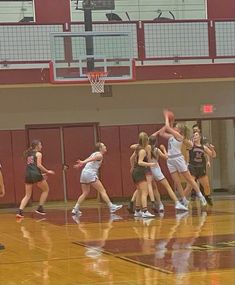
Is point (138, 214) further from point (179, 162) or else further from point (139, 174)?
point (179, 162)

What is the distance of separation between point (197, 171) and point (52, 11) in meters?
7.33

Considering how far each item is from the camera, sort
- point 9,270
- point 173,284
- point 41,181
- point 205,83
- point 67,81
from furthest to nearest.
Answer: point 205,83 → point 67,81 → point 41,181 → point 9,270 → point 173,284

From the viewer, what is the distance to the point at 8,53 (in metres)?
18.2

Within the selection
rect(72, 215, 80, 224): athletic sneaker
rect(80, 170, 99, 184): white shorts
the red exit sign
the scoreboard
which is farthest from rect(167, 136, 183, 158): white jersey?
the red exit sign

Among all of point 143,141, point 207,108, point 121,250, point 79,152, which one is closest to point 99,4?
point 79,152

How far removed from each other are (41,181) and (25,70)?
4.34 m

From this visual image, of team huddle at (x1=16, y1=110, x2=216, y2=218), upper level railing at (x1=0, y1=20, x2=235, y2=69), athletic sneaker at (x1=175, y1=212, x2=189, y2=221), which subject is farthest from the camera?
upper level railing at (x1=0, y1=20, x2=235, y2=69)

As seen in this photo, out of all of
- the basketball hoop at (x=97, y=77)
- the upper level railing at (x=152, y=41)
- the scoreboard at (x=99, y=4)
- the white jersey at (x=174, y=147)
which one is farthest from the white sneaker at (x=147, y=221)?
the scoreboard at (x=99, y=4)

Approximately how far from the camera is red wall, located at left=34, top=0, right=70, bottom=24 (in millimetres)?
19594

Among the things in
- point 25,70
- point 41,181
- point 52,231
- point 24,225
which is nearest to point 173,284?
point 52,231

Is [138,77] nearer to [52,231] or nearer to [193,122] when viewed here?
[193,122]

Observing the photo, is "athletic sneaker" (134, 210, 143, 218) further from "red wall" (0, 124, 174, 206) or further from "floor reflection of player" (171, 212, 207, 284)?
"red wall" (0, 124, 174, 206)

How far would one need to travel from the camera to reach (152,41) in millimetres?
19078

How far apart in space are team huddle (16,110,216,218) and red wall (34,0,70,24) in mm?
5950
